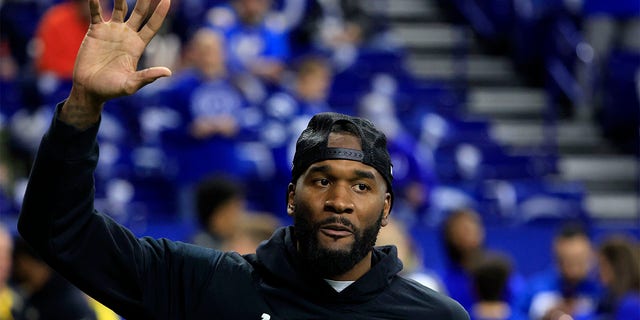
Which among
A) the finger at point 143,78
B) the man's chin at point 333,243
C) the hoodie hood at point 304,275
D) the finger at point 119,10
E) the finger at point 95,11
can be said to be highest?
the finger at point 119,10

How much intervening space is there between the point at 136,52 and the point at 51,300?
2.48 metres

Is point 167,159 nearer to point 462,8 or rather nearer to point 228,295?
point 228,295

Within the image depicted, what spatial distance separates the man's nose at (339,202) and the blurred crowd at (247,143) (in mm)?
2362

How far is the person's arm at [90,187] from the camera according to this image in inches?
107

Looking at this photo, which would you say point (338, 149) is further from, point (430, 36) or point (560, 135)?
point (430, 36)

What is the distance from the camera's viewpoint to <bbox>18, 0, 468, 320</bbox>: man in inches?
108

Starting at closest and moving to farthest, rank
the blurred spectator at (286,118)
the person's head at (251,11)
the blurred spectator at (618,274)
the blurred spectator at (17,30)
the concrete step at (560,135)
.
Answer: the blurred spectator at (618,274) → the blurred spectator at (286,118) → the blurred spectator at (17,30) → the person's head at (251,11) → the concrete step at (560,135)

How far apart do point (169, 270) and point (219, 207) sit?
135 inches

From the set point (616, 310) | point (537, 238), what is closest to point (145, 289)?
point (616, 310)

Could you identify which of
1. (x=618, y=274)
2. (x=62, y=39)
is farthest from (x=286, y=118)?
(x=618, y=274)

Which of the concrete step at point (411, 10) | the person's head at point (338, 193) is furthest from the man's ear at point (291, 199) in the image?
the concrete step at point (411, 10)

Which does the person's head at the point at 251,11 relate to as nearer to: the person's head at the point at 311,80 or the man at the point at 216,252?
the person's head at the point at 311,80

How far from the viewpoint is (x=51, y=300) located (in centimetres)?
509

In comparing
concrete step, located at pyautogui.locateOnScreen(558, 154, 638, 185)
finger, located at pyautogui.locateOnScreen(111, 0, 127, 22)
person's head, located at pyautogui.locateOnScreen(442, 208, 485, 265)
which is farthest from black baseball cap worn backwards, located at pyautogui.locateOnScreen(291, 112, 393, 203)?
concrete step, located at pyautogui.locateOnScreen(558, 154, 638, 185)
